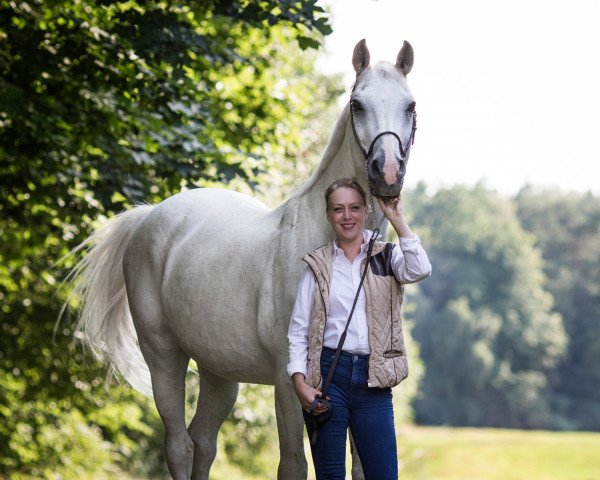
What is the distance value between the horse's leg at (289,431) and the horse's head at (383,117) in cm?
105

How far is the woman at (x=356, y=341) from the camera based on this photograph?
3.50 metres

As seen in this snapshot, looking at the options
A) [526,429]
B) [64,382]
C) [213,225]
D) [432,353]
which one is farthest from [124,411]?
[526,429]

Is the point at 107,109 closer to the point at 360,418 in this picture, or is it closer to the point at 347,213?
the point at 347,213

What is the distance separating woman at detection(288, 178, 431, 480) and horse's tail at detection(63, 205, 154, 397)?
2445 millimetres

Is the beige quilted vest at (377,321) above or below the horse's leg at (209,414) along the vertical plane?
above

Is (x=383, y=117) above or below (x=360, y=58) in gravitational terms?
below

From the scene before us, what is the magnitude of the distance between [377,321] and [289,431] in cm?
90

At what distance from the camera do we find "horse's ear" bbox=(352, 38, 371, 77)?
389 centimetres

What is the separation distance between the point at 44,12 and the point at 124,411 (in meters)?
6.57

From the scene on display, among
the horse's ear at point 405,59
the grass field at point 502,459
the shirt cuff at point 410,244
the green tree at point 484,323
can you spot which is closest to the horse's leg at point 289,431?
the shirt cuff at point 410,244

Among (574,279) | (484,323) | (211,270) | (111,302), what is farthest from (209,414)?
(574,279)

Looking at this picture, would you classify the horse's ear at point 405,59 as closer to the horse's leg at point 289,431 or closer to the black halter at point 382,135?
the black halter at point 382,135

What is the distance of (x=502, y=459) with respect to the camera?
35656 mm

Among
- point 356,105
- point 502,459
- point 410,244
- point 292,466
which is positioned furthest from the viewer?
point 502,459
